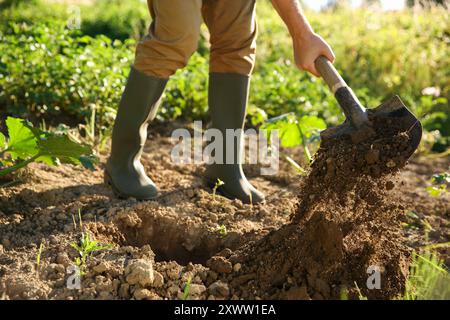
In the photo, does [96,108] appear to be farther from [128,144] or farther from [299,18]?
[299,18]

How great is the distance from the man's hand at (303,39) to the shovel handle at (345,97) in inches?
1.8

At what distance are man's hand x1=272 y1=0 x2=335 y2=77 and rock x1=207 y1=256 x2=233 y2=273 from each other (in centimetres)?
85

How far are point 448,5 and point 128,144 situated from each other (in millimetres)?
4998

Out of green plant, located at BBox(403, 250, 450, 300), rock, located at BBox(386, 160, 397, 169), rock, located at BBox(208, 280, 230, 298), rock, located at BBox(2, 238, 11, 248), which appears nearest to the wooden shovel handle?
rock, located at BBox(386, 160, 397, 169)

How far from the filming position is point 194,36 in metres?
2.78

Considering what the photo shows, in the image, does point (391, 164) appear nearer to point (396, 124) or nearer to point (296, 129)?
point (396, 124)

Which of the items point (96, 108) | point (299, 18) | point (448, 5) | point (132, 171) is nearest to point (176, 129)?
point (96, 108)

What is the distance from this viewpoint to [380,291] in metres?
2.26

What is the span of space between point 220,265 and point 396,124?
81 centimetres

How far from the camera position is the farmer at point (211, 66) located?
2.72m

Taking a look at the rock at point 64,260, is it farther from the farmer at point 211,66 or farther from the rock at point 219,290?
the farmer at point 211,66

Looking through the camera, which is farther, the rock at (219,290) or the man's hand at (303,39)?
the man's hand at (303,39)

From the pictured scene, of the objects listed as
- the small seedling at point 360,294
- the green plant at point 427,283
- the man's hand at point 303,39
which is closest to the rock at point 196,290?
the small seedling at point 360,294

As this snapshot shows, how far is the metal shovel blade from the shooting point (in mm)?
2426
